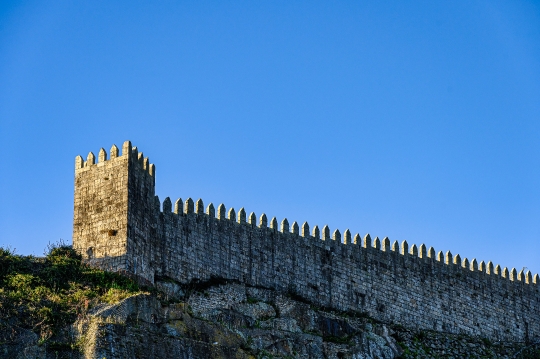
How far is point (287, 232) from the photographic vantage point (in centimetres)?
5138

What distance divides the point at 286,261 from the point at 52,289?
37.9ft

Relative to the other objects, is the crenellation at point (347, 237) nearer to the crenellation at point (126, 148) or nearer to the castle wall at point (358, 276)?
the castle wall at point (358, 276)

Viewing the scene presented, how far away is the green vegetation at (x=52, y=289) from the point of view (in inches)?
1491

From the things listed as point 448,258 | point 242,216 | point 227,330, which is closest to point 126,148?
point 242,216

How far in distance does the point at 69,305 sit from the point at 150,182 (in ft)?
29.6

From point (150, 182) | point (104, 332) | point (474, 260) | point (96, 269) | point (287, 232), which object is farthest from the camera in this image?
point (474, 260)

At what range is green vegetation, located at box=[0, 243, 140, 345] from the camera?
124ft

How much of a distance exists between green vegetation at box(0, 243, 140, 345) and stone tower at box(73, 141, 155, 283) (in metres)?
0.64

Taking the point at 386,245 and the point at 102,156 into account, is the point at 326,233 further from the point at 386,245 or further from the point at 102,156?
the point at 102,156

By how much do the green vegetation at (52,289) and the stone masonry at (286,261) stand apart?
855mm

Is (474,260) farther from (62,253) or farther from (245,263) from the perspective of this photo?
(62,253)

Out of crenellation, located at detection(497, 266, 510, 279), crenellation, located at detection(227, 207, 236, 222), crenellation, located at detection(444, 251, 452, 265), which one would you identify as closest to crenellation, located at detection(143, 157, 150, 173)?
crenellation, located at detection(227, 207, 236, 222)

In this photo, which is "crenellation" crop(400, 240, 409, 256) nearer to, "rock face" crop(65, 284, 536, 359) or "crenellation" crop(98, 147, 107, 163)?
"rock face" crop(65, 284, 536, 359)

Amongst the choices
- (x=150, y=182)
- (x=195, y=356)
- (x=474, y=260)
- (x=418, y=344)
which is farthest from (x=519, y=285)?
(x=195, y=356)
